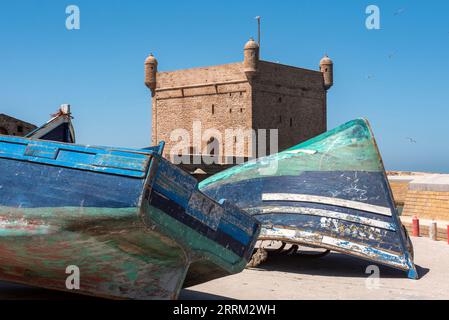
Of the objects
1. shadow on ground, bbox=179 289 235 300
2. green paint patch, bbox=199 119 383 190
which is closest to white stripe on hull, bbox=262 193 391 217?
green paint patch, bbox=199 119 383 190

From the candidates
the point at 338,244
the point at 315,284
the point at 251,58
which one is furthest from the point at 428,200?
the point at 251,58

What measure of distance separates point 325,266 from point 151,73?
30.2 metres

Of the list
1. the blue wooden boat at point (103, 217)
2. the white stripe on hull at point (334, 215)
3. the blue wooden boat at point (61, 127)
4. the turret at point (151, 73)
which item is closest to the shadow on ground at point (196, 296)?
the blue wooden boat at point (103, 217)

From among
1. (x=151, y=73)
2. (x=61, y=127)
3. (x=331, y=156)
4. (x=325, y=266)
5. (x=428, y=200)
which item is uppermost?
(x=151, y=73)

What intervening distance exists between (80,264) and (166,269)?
1045 millimetres

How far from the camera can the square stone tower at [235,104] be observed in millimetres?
35312

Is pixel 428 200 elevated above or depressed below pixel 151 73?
below

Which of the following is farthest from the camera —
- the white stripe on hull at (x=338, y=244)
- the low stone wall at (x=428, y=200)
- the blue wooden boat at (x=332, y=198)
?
the low stone wall at (x=428, y=200)

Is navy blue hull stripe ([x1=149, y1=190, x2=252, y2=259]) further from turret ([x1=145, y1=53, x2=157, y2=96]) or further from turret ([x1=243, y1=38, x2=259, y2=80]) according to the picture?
turret ([x1=145, y1=53, x2=157, y2=96])

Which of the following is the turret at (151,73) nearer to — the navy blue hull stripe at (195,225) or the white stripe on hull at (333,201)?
the white stripe on hull at (333,201)

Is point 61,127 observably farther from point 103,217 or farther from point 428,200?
point 428,200

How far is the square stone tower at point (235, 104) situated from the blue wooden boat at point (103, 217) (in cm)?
2663

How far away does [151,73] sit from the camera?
38969 mm

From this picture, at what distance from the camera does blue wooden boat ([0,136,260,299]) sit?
5875mm
